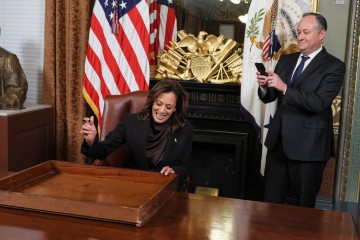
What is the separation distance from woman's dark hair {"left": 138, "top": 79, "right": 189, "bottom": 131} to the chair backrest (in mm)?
280

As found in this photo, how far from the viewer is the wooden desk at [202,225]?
138cm

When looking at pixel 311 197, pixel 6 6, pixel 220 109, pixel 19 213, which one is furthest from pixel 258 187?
pixel 6 6

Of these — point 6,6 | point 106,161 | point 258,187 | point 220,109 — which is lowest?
point 258,187

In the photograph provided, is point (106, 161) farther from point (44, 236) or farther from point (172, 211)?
point (44, 236)

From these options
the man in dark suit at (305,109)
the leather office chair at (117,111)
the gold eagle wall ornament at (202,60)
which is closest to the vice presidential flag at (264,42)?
the gold eagle wall ornament at (202,60)

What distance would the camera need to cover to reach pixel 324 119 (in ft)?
8.95

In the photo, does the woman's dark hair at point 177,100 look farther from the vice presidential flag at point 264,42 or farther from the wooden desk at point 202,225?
the vice presidential flag at point 264,42

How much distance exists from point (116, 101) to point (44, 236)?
1414 millimetres

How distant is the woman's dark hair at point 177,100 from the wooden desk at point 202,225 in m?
0.77

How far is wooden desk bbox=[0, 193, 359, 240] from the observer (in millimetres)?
1376

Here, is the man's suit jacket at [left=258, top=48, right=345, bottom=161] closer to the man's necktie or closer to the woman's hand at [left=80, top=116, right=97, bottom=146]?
the man's necktie

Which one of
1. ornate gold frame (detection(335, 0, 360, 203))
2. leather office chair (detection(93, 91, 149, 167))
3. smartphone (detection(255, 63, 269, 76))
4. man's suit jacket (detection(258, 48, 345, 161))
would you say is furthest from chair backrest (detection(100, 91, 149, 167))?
ornate gold frame (detection(335, 0, 360, 203))

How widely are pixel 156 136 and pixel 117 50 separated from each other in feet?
4.96

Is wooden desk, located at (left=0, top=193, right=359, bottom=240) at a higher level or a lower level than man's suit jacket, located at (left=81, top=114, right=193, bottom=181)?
lower
